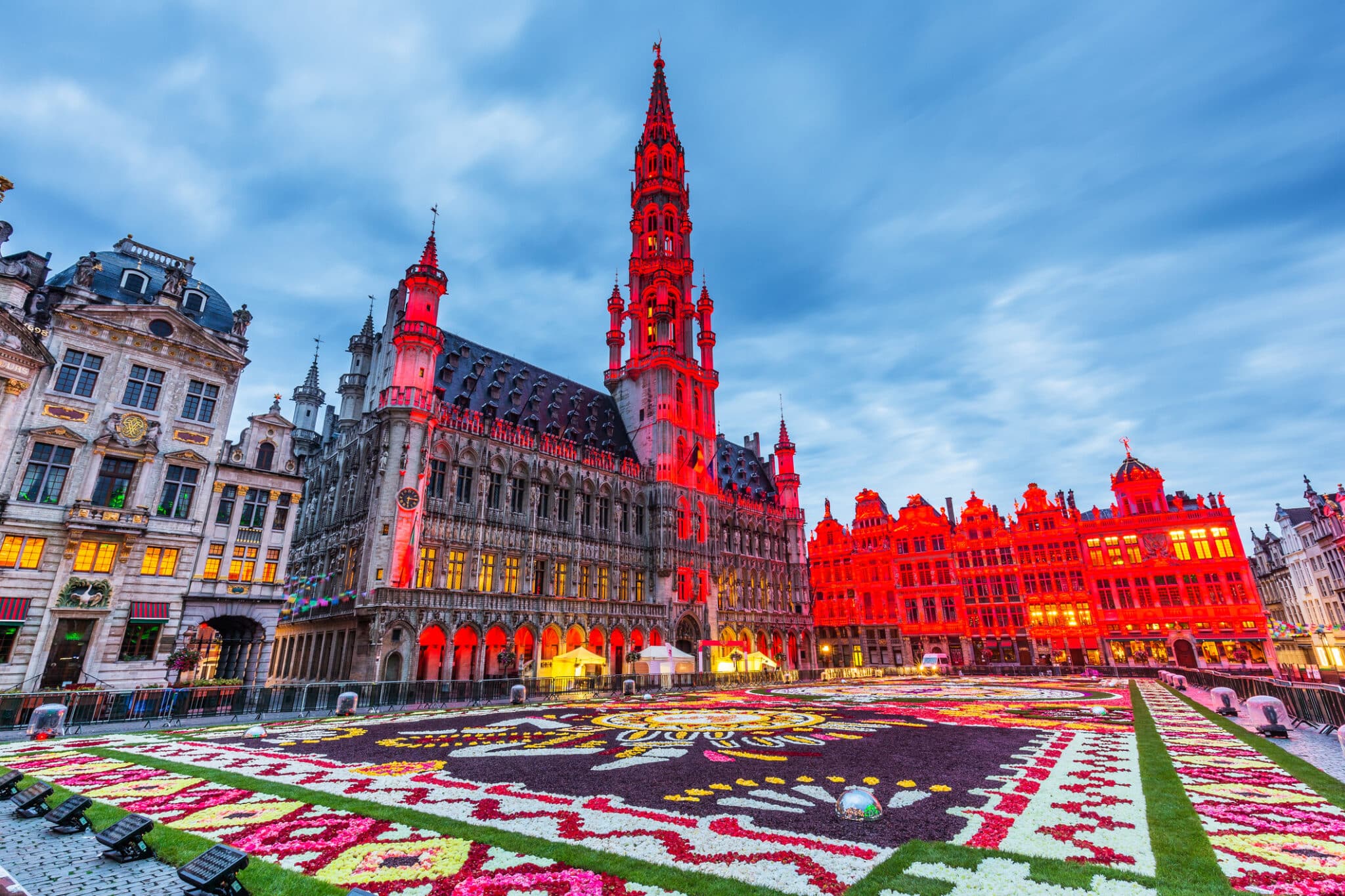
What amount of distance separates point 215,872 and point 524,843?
9.70ft

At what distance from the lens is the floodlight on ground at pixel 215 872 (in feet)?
16.0

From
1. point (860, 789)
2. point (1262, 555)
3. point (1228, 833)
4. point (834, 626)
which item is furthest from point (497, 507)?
point (1262, 555)

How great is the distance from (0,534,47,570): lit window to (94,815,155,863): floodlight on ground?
25055 millimetres

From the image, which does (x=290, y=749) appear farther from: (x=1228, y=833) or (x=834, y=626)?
(x=834, y=626)

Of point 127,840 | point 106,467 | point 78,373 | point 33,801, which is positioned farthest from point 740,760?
point 78,373

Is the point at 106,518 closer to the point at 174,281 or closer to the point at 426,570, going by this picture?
the point at 174,281

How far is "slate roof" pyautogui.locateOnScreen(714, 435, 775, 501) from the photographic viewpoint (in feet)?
210

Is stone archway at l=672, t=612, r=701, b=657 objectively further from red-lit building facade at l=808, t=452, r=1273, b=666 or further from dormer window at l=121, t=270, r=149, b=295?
dormer window at l=121, t=270, r=149, b=295

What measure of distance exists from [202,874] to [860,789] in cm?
690

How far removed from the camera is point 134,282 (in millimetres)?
29016

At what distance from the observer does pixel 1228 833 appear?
681cm

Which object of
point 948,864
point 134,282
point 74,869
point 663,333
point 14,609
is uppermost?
point 663,333

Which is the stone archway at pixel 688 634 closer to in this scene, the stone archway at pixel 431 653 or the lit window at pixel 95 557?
the stone archway at pixel 431 653

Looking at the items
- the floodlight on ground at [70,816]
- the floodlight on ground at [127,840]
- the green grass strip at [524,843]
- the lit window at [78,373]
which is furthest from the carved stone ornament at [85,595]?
the floodlight on ground at [127,840]
